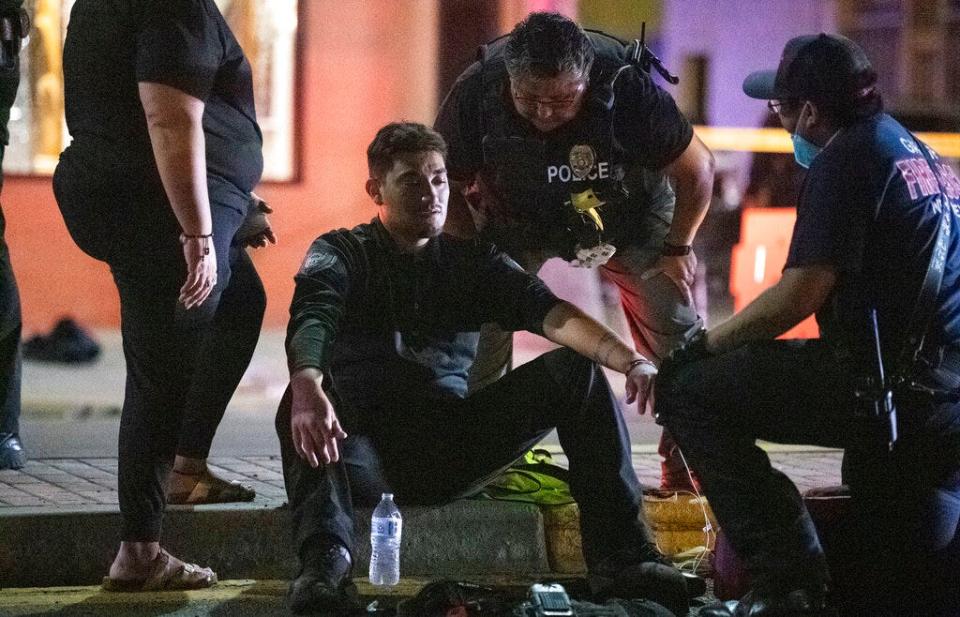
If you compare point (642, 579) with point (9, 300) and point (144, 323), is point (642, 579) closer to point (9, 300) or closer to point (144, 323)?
point (144, 323)

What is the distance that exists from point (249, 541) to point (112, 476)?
3.15 feet

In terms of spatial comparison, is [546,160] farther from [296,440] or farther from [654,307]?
[296,440]

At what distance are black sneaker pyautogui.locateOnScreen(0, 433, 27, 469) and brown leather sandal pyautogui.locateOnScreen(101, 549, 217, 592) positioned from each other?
1.17 metres

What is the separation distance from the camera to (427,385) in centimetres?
457

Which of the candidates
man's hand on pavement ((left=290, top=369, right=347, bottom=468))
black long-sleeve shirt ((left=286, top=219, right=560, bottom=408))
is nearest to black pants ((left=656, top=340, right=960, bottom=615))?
black long-sleeve shirt ((left=286, top=219, right=560, bottom=408))

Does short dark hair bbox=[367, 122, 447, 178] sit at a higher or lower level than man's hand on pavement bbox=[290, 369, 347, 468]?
higher

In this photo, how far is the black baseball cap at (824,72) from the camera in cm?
402

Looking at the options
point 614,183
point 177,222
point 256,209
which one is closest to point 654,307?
point 614,183

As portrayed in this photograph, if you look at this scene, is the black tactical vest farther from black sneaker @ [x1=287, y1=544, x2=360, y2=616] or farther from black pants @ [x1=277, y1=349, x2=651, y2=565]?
black sneaker @ [x1=287, y1=544, x2=360, y2=616]

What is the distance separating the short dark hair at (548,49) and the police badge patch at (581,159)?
10.3 inches

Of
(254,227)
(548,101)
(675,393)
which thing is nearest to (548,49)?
(548,101)

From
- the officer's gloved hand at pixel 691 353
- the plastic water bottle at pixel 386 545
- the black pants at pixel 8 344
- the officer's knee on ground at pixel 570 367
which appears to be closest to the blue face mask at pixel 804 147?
the officer's gloved hand at pixel 691 353

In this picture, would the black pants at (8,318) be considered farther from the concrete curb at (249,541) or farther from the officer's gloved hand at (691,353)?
the officer's gloved hand at (691,353)

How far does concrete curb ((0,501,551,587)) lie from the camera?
4.49m
